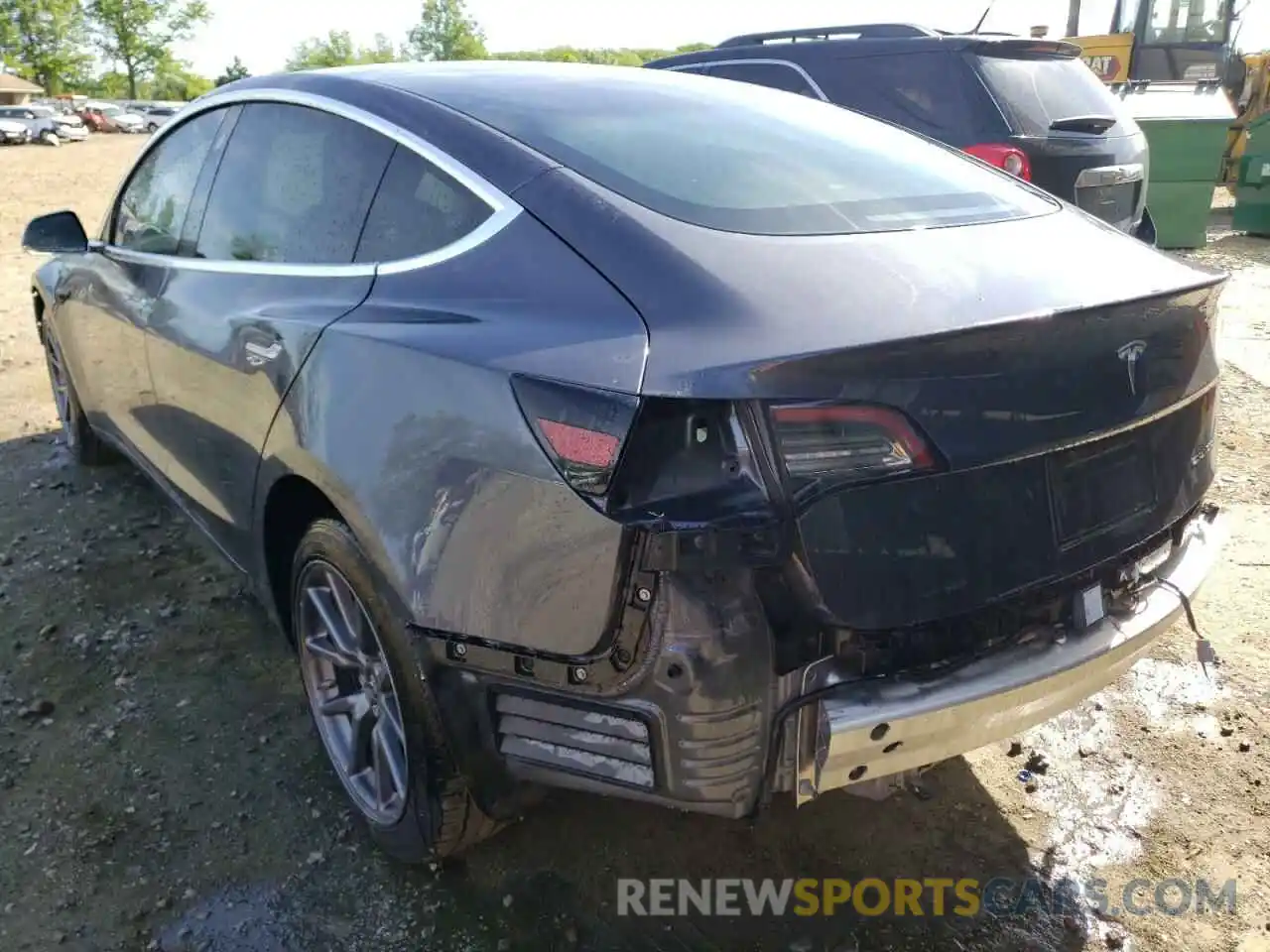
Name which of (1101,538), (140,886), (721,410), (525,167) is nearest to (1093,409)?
(1101,538)

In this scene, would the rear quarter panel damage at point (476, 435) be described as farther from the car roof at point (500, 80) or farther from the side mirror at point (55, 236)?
the side mirror at point (55, 236)

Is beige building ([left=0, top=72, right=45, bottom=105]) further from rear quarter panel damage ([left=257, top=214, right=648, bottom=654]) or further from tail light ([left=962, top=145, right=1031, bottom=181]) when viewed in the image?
rear quarter panel damage ([left=257, top=214, right=648, bottom=654])

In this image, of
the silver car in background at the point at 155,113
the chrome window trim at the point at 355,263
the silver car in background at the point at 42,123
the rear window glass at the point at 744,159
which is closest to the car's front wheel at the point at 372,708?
the chrome window trim at the point at 355,263

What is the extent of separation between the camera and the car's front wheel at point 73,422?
15.6 feet

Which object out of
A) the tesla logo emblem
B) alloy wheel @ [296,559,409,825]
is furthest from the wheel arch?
the tesla logo emblem

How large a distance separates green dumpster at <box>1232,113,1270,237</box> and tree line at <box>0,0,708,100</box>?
57.1m

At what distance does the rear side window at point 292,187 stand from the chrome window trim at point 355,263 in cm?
2

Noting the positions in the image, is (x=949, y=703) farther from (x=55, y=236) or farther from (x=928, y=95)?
(x=928, y=95)

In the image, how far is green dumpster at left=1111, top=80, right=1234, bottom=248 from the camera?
33.4 feet

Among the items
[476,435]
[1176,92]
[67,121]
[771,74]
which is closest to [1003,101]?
[771,74]

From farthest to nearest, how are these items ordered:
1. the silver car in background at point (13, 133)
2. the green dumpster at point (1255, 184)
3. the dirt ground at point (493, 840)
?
the silver car in background at point (13, 133) < the green dumpster at point (1255, 184) < the dirt ground at point (493, 840)

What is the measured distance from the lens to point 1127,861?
2.50 metres

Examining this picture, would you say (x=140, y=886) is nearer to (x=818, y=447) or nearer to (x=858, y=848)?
(x=858, y=848)

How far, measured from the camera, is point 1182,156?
403 inches
